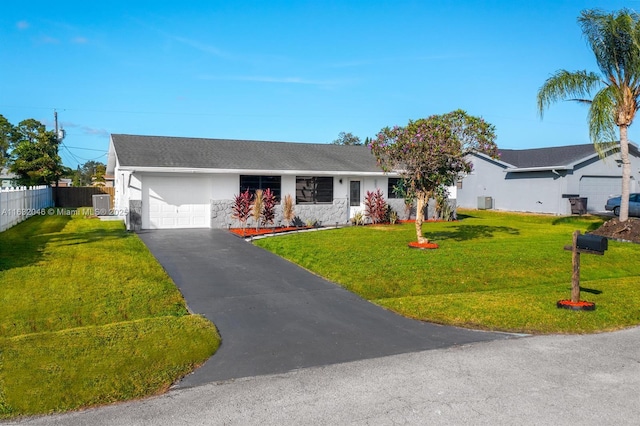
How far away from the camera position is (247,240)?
16.6 metres

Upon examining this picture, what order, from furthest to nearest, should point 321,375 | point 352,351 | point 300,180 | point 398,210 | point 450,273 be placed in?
point 398,210, point 300,180, point 450,273, point 352,351, point 321,375

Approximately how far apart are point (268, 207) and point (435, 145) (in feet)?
25.0

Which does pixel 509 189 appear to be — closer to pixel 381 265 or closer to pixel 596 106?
pixel 596 106

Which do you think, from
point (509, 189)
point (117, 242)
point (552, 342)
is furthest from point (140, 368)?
point (509, 189)

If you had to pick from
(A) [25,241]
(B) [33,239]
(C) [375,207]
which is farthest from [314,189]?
(A) [25,241]

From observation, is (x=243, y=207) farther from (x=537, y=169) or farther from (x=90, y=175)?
(x=90, y=175)

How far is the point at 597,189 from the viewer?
28.9m

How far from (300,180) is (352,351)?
15.2 meters

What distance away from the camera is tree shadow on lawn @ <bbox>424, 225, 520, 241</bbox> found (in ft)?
57.4

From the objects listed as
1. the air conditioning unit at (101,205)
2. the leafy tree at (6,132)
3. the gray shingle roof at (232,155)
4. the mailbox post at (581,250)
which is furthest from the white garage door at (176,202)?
the leafy tree at (6,132)

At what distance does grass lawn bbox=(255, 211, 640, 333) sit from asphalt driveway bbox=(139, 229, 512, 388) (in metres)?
0.57

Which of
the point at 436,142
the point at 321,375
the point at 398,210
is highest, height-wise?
the point at 436,142

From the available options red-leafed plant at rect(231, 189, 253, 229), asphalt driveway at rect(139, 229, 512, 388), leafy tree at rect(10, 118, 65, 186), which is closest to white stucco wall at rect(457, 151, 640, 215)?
red-leafed plant at rect(231, 189, 253, 229)

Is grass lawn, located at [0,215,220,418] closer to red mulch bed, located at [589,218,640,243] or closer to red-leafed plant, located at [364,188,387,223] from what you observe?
red-leafed plant, located at [364,188,387,223]
